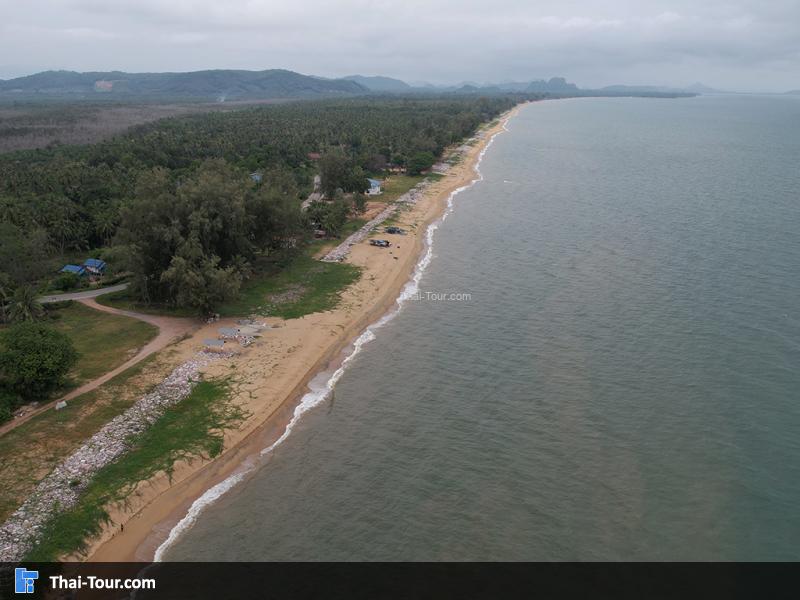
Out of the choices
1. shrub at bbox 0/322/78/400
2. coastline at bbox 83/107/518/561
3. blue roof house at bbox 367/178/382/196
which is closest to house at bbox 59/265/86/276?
coastline at bbox 83/107/518/561

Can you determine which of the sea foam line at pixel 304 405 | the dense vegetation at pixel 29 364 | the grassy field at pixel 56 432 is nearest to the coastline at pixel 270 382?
the sea foam line at pixel 304 405

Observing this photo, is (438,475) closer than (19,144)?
Yes

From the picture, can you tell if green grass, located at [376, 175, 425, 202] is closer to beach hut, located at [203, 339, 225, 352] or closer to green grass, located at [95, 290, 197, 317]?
green grass, located at [95, 290, 197, 317]

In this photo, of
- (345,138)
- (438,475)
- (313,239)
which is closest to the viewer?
(438,475)

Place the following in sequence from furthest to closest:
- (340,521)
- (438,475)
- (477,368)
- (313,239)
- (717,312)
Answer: (313,239) → (717,312) → (477,368) → (438,475) → (340,521)

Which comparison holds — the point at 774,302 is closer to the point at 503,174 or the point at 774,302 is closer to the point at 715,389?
the point at 715,389

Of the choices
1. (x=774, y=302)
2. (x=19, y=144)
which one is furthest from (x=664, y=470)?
(x=19, y=144)
